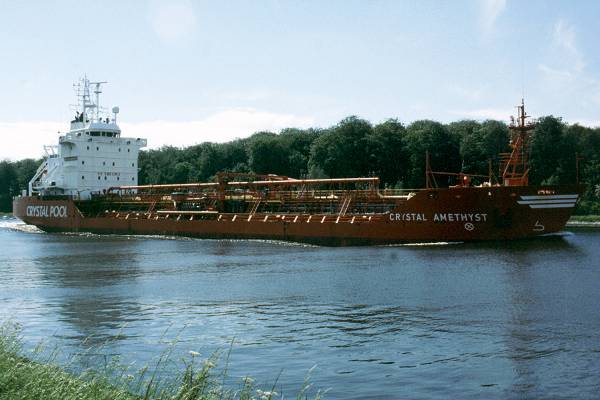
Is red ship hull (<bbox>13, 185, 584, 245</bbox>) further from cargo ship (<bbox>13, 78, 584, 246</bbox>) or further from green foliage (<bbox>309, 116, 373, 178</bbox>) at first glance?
green foliage (<bbox>309, 116, 373, 178</bbox>)

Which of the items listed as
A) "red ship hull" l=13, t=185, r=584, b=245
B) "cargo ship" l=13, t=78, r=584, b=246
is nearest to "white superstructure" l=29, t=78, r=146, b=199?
Result: "cargo ship" l=13, t=78, r=584, b=246

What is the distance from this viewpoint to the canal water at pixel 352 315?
10.4 meters

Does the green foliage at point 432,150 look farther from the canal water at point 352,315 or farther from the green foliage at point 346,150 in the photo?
the canal water at point 352,315

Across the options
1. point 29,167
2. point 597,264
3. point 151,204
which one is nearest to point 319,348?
point 597,264

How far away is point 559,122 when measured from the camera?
61.6 metres

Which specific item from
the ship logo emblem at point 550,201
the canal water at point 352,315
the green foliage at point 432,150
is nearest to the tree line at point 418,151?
the green foliage at point 432,150

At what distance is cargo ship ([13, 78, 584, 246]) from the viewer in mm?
29547

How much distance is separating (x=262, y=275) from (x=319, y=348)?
33.5 feet

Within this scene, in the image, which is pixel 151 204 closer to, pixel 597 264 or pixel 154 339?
pixel 597 264

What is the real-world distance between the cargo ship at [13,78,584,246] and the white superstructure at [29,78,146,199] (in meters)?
0.08

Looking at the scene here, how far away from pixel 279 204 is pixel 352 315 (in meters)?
25.7

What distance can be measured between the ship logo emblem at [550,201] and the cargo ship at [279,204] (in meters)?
0.05

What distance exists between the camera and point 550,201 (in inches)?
1162

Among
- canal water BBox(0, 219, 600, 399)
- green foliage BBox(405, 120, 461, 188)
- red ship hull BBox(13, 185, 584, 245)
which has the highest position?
green foliage BBox(405, 120, 461, 188)
